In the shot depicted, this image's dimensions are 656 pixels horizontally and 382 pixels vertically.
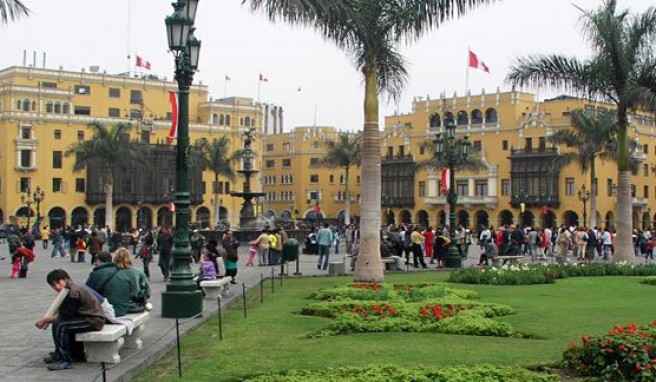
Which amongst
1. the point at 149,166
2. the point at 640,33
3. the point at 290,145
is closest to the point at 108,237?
the point at 640,33

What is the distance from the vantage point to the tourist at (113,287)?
10.2 m

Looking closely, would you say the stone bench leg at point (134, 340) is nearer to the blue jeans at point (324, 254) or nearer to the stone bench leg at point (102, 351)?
the stone bench leg at point (102, 351)

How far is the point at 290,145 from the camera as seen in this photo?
97062 mm

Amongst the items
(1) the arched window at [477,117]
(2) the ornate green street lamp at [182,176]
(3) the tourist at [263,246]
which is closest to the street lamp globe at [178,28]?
(2) the ornate green street lamp at [182,176]

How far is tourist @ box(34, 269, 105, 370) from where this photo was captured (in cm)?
887

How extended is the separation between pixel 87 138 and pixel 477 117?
116 feet

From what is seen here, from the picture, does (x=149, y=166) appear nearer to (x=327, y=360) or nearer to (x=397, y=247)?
(x=397, y=247)

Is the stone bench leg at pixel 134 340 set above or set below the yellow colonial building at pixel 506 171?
below

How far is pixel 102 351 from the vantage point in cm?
913

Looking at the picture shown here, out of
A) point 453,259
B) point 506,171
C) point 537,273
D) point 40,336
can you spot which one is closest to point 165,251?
point 537,273

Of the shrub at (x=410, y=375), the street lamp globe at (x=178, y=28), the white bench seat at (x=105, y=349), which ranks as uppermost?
the street lamp globe at (x=178, y=28)

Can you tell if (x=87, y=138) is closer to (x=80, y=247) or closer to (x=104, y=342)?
(x=80, y=247)

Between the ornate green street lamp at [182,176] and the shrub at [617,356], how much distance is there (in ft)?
20.8

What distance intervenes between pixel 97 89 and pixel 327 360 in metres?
71.5
